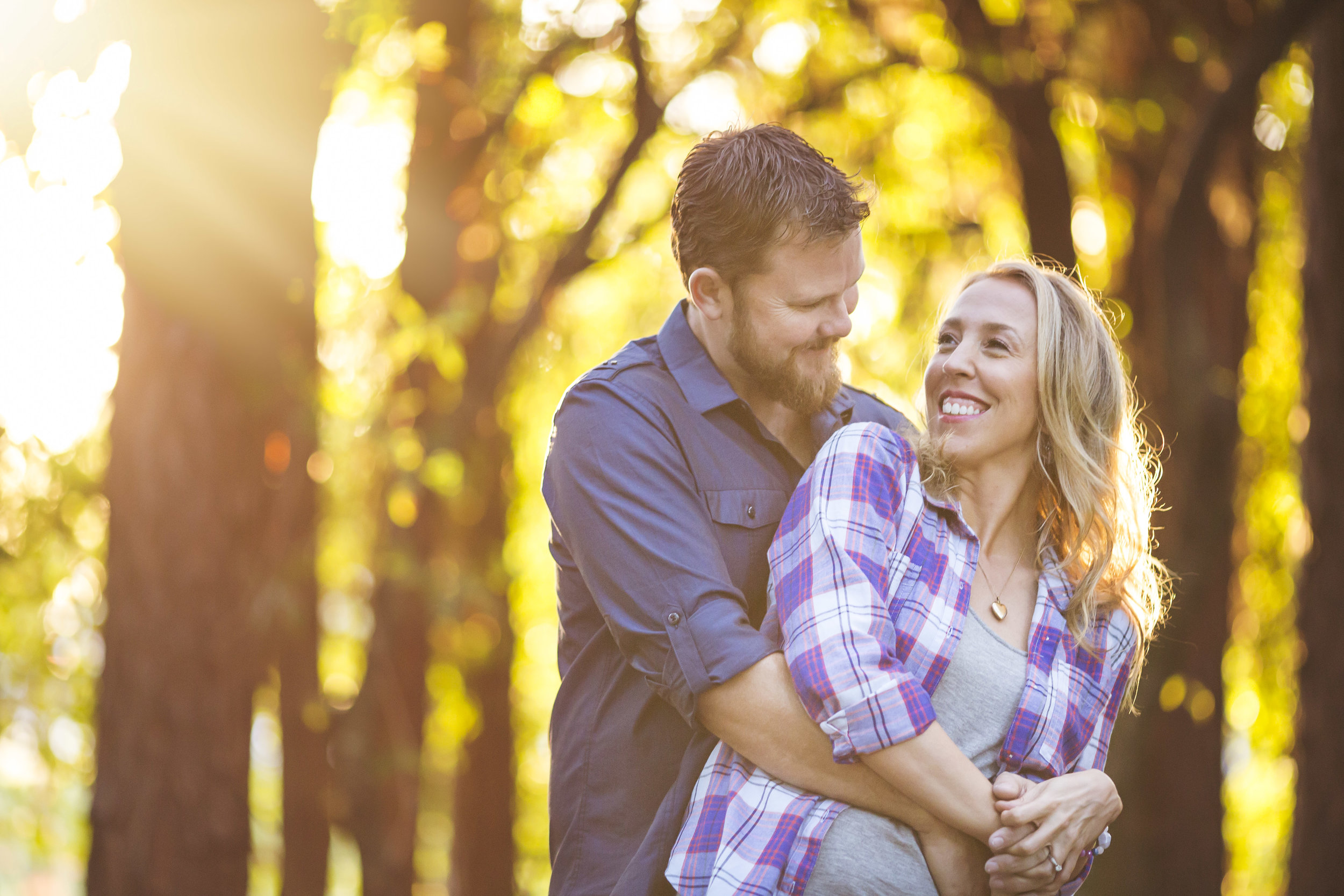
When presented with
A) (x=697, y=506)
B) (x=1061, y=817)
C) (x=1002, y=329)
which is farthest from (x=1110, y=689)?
(x=697, y=506)

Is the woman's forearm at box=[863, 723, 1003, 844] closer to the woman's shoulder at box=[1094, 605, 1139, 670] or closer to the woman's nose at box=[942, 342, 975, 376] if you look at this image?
Result: the woman's shoulder at box=[1094, 605, 1139, 670]

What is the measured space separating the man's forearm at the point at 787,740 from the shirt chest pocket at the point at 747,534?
0.30 m

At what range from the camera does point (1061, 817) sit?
207cm

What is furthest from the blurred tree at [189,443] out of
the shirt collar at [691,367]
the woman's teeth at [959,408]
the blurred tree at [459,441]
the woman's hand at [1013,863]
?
the woman's hand at [1013,863]

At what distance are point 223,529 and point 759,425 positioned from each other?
2.52 meters

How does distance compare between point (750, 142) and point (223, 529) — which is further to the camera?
point (223, 529)

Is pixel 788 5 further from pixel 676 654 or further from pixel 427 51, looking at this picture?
pixel 676 654

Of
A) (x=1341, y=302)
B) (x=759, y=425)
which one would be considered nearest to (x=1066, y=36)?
(x=1341, y=302)

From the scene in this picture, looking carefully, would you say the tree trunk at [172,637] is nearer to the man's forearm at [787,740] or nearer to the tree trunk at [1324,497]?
the man's forearm at [787,740]

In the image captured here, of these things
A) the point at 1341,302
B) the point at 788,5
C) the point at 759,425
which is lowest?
the point at 759,425

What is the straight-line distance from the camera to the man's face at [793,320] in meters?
2.46

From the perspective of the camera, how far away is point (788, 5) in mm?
7543

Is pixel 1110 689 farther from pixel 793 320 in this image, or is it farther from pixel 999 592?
pixel 793 320

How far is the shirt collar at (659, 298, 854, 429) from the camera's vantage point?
2.42 meters
